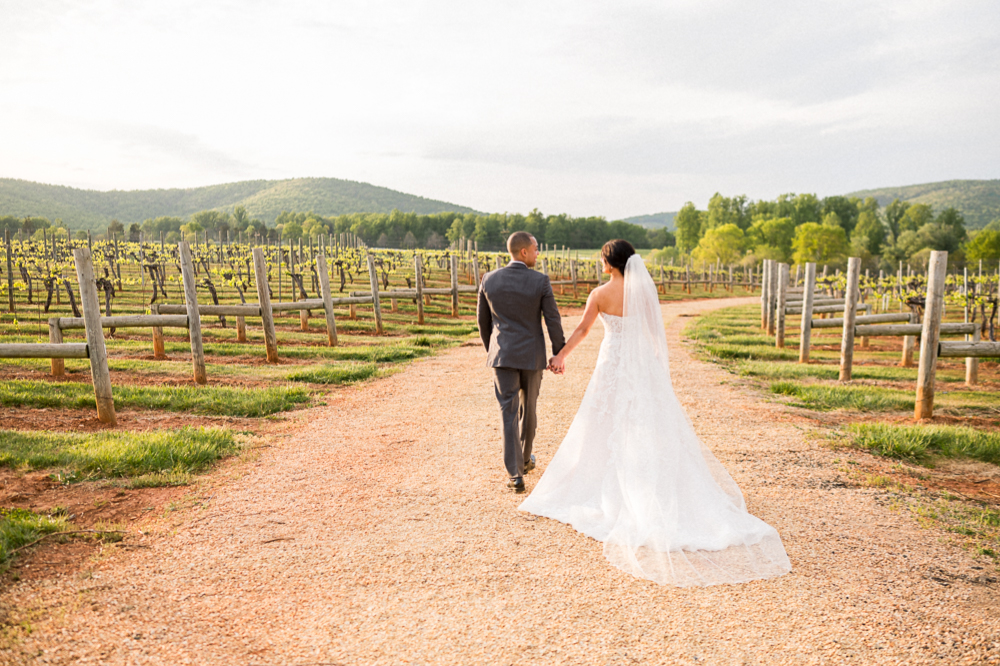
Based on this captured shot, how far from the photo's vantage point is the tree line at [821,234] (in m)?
81.8

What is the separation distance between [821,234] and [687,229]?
1036 inches

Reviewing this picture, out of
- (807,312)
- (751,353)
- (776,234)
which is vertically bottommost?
(751,353)

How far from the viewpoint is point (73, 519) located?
4.02 m

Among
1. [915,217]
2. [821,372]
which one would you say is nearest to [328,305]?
[821,372]

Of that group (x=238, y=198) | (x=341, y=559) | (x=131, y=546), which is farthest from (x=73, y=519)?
(x=238, y=198)

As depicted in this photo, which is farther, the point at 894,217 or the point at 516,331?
the point at 894,217

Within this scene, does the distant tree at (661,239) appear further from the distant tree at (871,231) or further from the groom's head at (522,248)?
the groom's head at (522,248)

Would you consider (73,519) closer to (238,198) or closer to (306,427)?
(306,427)

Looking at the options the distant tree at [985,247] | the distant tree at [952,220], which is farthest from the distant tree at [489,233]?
the distant tree at [952,220]

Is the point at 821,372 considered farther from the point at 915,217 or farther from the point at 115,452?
the point at 915,217

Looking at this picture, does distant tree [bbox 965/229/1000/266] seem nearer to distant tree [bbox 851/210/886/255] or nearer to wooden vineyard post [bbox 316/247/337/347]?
distant tree [bbox 851/210/886/255]

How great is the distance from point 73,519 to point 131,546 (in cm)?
75

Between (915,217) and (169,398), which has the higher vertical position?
(915,217)

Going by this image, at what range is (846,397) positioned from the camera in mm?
8188
